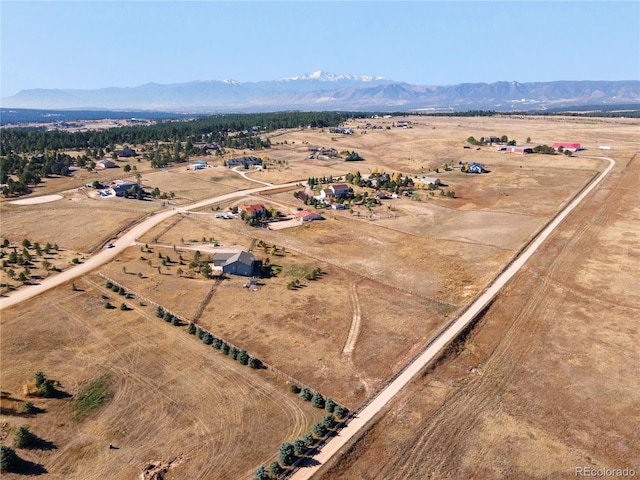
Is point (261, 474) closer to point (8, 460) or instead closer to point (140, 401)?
point (140, 401)

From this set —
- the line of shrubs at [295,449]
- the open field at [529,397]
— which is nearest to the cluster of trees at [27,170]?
the line of shrubs at [295,449]

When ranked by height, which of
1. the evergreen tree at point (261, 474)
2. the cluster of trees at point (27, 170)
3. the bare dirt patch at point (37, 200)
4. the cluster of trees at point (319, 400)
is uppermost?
the cluster of trees at point (27, 170)

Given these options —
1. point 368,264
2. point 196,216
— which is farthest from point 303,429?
point 196,216

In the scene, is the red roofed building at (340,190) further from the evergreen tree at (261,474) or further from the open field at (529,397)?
the evergreen tree at (261,474)

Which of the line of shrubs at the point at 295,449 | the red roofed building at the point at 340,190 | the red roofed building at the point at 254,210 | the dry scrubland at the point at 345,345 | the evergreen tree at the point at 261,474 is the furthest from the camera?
the red roofed building at the point at 340,190

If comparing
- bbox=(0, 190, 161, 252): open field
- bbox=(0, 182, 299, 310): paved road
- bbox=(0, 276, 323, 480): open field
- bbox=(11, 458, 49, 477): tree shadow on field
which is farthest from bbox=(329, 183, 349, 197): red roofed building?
bbox=(11, 458, 49, 477): tree shadow on field

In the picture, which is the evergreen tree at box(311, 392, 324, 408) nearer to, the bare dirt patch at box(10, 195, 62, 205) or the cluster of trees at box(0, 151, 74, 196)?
the bare dirt patch at box(10, 195, 62, 205)
